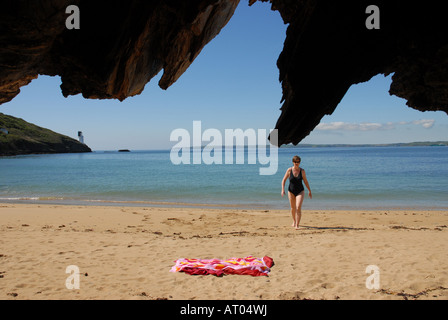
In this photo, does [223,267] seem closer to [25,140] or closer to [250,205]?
[250,205]

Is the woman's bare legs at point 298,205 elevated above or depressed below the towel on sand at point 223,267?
above

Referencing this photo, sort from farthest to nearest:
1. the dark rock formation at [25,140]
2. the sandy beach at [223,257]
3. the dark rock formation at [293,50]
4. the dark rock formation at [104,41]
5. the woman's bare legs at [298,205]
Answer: the dark rock formation at [25,140]
the woman's bare legs at [298,205]
the sandy beach at [223,257]
the dark rock formation at [293,50]
the dark rock formation at [104,41]

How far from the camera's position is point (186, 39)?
13.6 feet

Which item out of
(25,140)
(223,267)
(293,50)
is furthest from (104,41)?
(25,140)

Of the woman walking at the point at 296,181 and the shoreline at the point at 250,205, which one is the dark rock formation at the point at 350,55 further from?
the shoreline at the point at 250,205

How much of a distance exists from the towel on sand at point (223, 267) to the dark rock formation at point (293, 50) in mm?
2733

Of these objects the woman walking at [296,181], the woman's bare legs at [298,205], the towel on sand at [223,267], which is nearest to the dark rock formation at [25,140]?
the woman's bare legs at [298,205]

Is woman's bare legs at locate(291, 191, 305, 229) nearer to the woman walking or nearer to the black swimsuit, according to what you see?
the woman walking

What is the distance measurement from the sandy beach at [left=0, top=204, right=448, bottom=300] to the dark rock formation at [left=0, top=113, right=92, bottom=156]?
11554 centimetres

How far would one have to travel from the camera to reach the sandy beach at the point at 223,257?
187 inches
